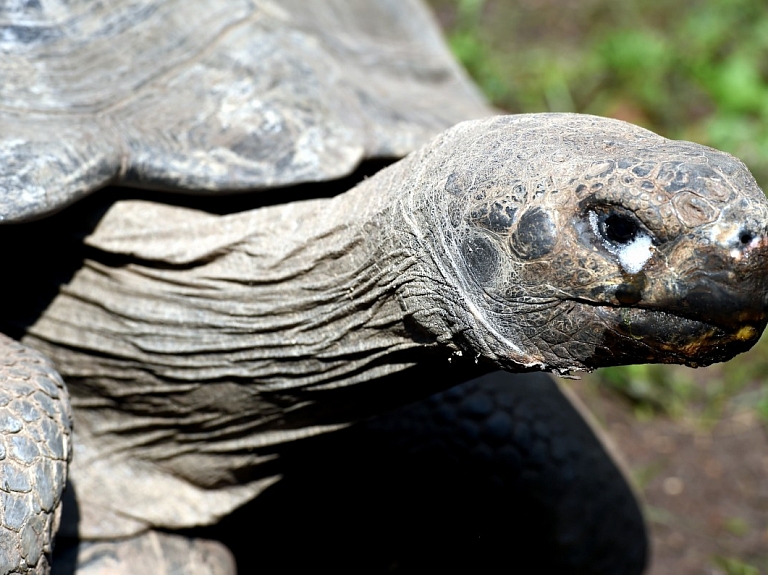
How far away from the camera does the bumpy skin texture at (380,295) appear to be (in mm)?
1221

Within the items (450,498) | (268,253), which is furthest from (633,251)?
(450,498)

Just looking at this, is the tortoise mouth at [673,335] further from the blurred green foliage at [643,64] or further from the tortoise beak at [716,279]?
the blurred green foliage at [643,64]

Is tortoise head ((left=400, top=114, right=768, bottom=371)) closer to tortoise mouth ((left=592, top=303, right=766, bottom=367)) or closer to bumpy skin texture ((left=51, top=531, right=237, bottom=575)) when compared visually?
tortoise mouth ((left=592, top=303, right=766, bottom=367))

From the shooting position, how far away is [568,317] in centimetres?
130

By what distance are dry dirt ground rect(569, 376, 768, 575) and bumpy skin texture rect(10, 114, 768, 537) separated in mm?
1534

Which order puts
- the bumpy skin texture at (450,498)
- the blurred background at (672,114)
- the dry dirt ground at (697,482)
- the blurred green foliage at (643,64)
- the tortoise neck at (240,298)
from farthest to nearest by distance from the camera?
the blurred green foliage at (643,64) → the blurred background at (672,114) → the dry dirt ground at (697,482) → the bumpy skin texture at (450,498) → the tortoise neck at (240,298)

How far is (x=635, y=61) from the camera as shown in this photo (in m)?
4.62

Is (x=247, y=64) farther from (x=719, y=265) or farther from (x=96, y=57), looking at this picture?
(x=719, y=265)

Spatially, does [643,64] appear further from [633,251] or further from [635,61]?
[633,251]

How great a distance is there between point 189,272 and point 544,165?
0.79 m

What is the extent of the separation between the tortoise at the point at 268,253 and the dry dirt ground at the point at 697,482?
1.53 meters

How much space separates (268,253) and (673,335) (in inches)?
30.7

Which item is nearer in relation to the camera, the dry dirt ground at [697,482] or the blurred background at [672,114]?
the dry dirt ground at [697,482]

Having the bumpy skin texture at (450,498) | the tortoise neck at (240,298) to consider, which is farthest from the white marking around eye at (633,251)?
the bumpy skin texture at (450,498)
